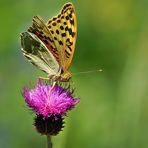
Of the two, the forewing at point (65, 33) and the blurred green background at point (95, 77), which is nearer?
the forewing at point (65, 33)

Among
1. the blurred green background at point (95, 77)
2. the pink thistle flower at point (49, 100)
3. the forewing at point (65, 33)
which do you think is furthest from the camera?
the blurred green background at point (95, 77)

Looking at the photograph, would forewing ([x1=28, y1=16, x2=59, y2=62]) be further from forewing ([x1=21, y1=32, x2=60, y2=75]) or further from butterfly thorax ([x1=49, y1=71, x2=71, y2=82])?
butterfly thorax ([x1=49, y1=71, x2=71, y2=82])

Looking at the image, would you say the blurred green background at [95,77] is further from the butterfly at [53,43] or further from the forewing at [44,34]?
the forewing at [44,34]

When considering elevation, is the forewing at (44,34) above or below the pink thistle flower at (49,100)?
above

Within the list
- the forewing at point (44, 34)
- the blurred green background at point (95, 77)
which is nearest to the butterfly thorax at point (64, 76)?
the forewing at point (44, 34)

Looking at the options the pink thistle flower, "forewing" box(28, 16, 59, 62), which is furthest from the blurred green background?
"forewing" box(28, 16, 59, 62)

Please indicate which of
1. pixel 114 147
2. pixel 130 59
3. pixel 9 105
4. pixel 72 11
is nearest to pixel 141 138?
pixel 114 147

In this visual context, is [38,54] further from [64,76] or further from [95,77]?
[95,77]
